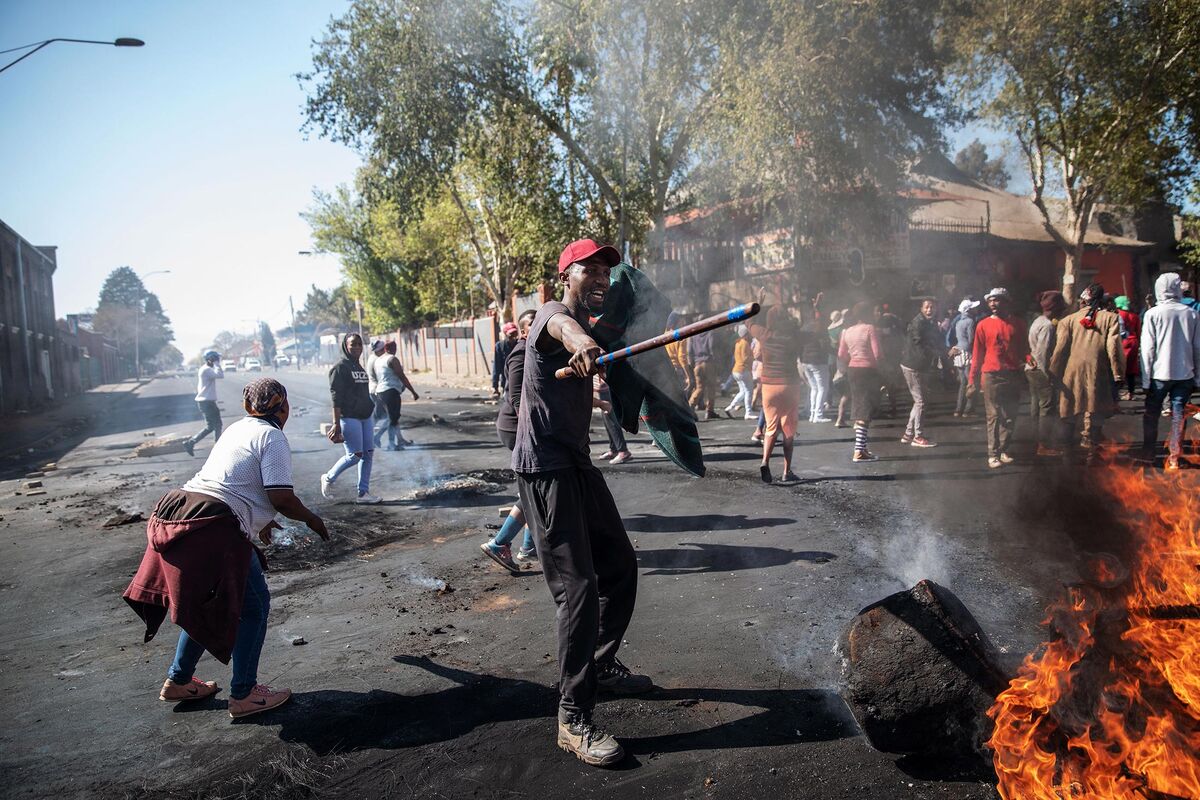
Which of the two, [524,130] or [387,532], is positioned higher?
[524,130]

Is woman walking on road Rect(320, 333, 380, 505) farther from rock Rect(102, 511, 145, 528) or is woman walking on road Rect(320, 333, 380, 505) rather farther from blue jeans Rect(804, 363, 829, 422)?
blue jeans Rect(804, 363, 829, 422)

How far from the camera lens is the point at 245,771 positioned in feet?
9.78

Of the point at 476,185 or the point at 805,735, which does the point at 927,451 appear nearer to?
the point at 805,735

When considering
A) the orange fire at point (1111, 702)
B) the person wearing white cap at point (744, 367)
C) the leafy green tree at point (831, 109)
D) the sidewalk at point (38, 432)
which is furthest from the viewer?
the sidewalk at point (38, 432)

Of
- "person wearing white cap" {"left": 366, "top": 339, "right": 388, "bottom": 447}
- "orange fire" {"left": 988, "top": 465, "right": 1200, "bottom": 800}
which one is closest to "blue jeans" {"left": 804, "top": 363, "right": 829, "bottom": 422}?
"person wearing white cap" {"left": 366, "top": 339, "right": 388, "bottom": 447}

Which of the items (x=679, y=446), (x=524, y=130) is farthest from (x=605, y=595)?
(x=524, y=130)

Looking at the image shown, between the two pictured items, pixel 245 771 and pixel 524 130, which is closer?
pixel 245 771

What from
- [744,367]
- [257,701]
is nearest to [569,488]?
[257,701]

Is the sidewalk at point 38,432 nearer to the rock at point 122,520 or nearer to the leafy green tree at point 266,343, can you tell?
the rock at point 122,520

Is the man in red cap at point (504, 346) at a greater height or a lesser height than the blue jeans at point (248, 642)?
greater

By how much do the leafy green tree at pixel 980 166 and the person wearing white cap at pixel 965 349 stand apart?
13.8m

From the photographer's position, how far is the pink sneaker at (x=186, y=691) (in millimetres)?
3539

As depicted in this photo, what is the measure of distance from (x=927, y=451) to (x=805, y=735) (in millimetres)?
7092

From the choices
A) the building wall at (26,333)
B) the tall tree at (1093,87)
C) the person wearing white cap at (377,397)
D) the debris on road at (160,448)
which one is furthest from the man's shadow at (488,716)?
the building wall at (26,333)
